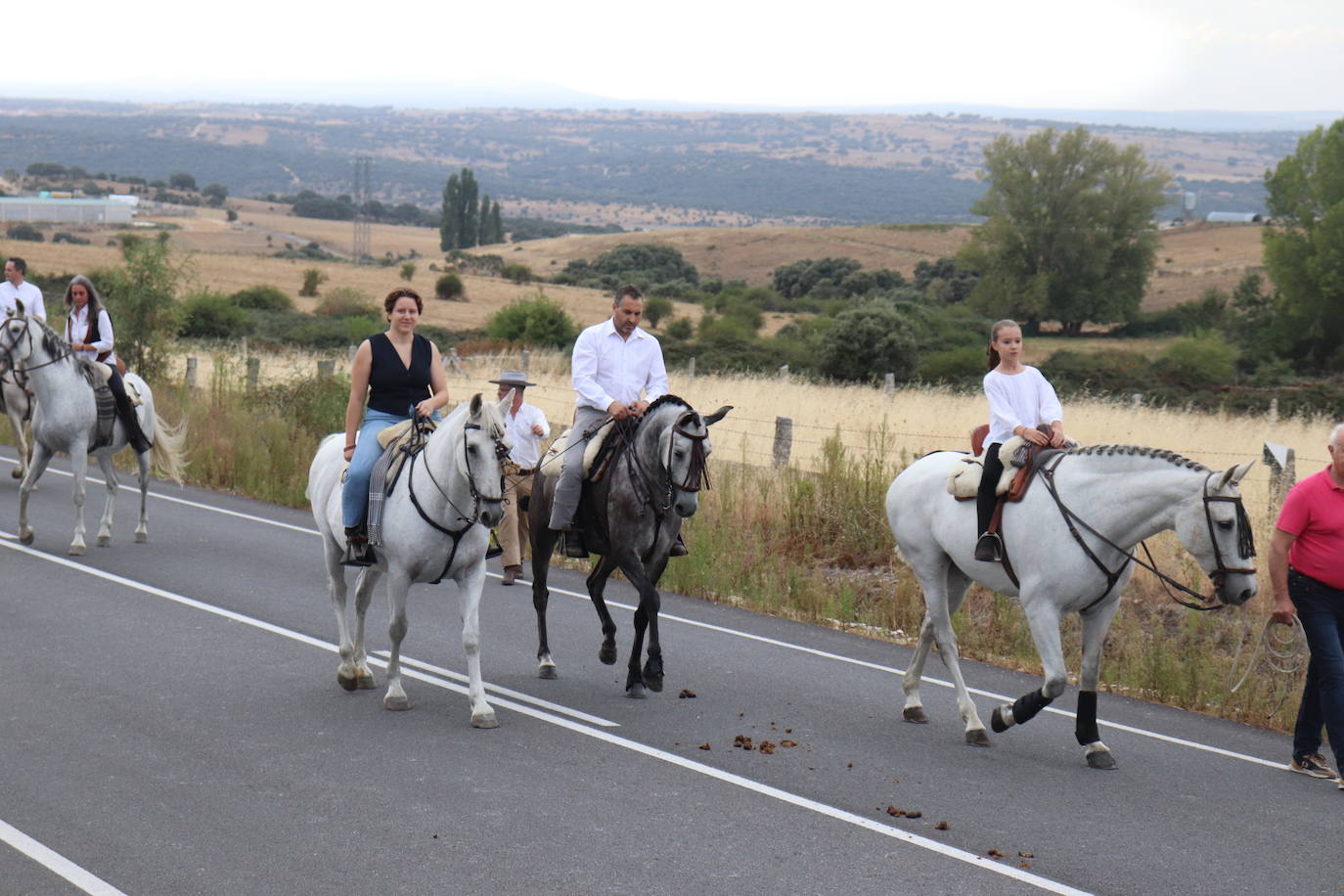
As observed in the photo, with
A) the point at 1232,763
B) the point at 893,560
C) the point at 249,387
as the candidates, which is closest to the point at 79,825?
the point at 1232,763

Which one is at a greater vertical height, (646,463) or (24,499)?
(646,463)

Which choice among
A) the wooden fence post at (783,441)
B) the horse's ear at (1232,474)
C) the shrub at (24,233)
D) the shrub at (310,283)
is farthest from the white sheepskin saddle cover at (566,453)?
the shrub at (24,233)

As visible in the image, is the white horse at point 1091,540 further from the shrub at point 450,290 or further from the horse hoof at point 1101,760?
the shrub at point 450,290

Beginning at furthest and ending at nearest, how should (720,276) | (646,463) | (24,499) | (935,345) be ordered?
(720,276), (935,345), (24,499), (646,463)

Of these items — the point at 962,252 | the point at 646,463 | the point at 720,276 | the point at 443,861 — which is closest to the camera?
the point at 443,861

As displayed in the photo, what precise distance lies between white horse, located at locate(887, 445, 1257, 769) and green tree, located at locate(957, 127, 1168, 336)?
7862cm

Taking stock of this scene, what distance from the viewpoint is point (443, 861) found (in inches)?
267

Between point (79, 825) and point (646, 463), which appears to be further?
point (646, 463)

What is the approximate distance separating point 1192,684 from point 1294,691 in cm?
78

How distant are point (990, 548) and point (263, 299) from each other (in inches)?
2674

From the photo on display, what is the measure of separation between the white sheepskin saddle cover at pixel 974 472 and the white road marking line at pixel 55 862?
569cm

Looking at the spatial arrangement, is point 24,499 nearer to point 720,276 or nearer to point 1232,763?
point 1232,763

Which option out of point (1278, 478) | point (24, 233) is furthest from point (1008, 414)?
point (24, 233)

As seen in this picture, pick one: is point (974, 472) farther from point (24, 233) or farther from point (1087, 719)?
point (24, 233)
